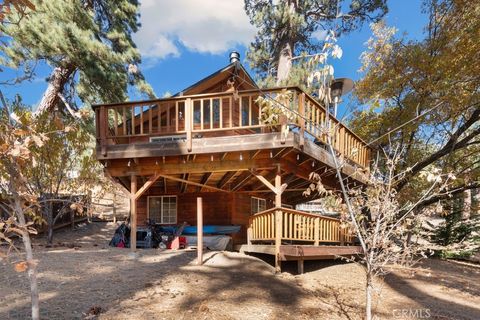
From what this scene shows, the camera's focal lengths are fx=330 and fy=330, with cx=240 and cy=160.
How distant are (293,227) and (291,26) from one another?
13673 millimetres

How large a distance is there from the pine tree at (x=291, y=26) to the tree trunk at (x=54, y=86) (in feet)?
34.9

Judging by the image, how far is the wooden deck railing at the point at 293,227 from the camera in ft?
25.6

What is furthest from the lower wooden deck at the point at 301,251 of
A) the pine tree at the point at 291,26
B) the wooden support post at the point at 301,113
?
the pine tree at the point at 291,26

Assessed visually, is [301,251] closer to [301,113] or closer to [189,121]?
[301,113]

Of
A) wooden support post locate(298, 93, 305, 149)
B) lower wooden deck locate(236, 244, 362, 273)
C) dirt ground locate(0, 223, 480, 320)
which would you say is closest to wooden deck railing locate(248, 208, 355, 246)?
lower wooden deck locate(236, 244, 362, 273)

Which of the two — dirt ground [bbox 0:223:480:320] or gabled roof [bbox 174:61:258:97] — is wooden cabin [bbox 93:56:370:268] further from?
gabled roof [bbox 174:61:258:97]

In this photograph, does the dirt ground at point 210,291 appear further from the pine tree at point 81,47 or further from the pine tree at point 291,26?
the pine tree at point 291,26

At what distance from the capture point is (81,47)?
12.8 m

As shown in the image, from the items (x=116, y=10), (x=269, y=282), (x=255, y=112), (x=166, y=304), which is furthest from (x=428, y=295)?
(x=116, y=10)

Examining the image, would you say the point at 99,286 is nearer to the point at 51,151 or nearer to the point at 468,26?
the point at 51,151

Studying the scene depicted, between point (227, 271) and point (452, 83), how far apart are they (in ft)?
28.6

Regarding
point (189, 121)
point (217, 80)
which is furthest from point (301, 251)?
point (217, 80)

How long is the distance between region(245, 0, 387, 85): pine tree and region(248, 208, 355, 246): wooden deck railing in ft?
35.0

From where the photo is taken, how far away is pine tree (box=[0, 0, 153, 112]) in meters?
12.2
